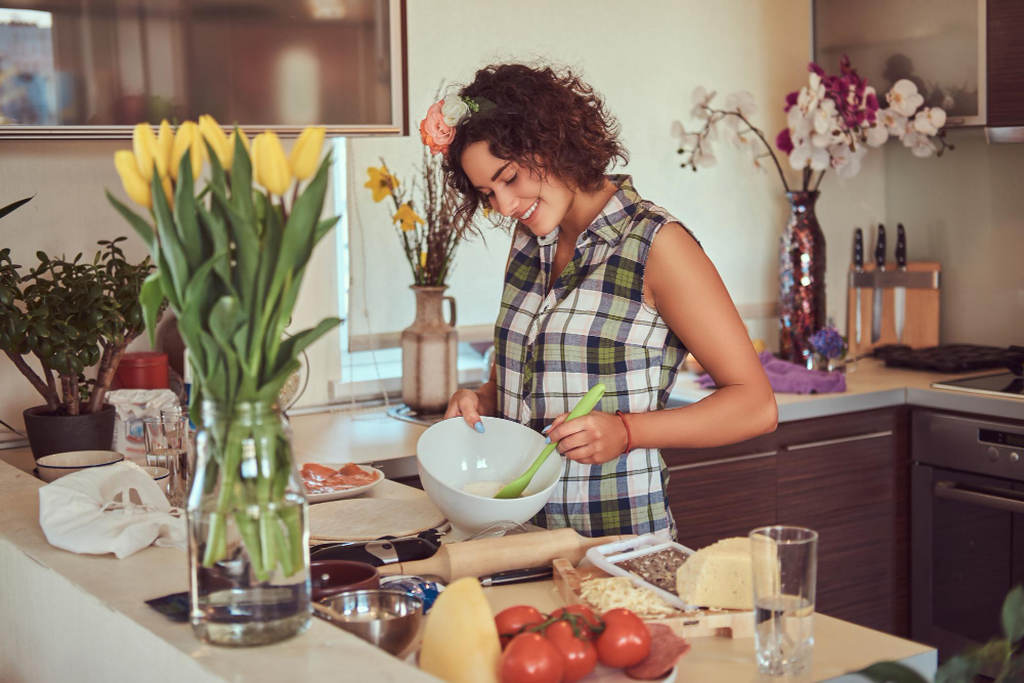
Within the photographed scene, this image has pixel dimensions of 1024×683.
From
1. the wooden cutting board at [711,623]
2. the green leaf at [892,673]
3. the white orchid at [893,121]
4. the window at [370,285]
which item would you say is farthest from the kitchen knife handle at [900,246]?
the green leaf at [892,673]

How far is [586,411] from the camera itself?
5.61ft

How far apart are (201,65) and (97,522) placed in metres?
1.31

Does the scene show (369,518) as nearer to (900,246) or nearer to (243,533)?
(243,533)

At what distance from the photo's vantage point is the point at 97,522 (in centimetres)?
142

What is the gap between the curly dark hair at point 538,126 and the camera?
1855 mm

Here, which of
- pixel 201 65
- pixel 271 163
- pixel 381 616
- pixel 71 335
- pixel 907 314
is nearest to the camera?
pixel 271 163

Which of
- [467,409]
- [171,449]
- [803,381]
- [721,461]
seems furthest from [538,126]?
[803,381]

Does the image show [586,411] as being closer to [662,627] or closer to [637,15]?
[662,627]

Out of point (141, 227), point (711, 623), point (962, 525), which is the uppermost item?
point (141, 227)

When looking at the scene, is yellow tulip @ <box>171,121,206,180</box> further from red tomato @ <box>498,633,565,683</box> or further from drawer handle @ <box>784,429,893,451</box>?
drawer handle @ <box>784,429,893,451</box>

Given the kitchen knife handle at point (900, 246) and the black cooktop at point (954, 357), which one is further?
the kitchen knife handle at point (900, 246)

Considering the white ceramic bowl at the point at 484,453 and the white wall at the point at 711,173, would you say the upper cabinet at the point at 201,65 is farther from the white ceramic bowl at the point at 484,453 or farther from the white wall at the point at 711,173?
the white ceramic bowl at the point at 484,453

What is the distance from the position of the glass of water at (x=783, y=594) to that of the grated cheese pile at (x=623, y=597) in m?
0.14

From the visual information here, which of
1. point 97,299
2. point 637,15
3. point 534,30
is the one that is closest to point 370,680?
point 97,299
